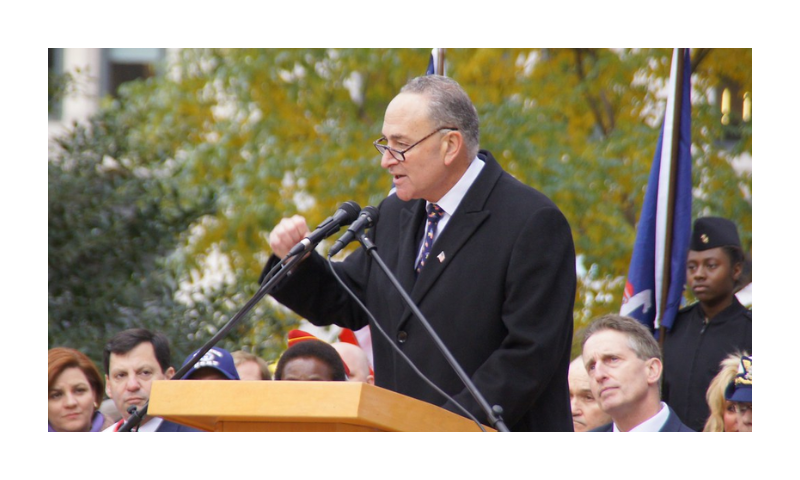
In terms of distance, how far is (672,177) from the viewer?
6621mm

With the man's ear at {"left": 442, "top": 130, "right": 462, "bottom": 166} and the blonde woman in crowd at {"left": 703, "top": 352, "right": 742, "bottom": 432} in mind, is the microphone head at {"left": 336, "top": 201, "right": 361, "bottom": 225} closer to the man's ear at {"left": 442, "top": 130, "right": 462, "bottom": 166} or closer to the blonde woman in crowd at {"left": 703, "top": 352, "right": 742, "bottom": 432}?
the man's ear at {"left": 442, "top": 130, "right": 462, "bottom": 166}

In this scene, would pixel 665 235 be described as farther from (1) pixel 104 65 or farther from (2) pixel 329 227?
(1) pixel 104 65

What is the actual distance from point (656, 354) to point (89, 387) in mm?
2776

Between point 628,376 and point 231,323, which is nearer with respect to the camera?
point 231,323

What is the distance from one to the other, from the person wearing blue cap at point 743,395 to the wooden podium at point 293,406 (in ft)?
8.28

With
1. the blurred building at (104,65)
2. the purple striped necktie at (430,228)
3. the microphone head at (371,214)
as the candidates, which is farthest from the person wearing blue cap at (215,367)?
the blurred building at (104,65)

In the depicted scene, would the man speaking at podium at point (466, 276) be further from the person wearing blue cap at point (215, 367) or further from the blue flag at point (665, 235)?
the blue flag at point (665, 235)

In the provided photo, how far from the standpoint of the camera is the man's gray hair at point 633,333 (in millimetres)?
4828

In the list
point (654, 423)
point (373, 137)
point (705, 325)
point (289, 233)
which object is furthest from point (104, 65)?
point (289, 233)

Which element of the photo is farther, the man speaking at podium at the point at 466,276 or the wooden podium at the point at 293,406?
the man speaking at podium at the point at 466,276

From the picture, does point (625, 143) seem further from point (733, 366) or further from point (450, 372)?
point (450, 372)

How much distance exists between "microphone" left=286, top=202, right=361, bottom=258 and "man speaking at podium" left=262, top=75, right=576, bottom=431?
0.55 ft

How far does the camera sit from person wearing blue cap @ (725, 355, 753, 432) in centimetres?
494

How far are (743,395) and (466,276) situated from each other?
194 centimetres
